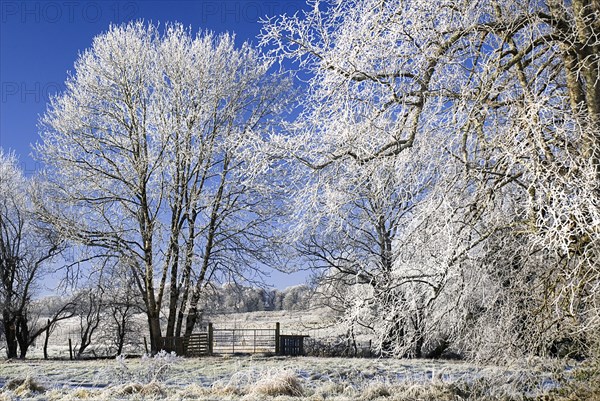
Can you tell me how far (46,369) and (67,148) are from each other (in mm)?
7027

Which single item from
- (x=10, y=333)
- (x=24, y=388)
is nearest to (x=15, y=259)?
(x=10, y=333)

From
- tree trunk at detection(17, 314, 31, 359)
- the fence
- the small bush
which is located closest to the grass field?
the small bush

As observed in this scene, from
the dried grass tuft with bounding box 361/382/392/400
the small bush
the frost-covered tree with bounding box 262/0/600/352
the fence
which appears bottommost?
the dried grass tuft with bounding box 361/382/392/400

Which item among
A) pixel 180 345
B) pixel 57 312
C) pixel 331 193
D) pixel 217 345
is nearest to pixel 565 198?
pixel 331 193

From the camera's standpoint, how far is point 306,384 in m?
9.12

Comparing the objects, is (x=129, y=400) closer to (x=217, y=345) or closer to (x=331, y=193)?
(x=331, y=193)

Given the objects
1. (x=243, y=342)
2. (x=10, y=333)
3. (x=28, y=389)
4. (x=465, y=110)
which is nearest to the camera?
(x=465, y=110)

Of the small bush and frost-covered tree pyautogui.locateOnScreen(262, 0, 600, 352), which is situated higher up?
frost-covered tree pyautogui.locateOnScreen(262, 0, 600, 352)

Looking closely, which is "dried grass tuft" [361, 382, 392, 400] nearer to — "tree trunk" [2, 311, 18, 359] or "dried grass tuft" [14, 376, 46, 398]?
"dried grass tuft" [14, 376, 46, 398]

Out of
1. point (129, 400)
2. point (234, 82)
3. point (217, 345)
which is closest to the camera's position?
point (129, 400)

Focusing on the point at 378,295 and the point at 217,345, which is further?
the point at 217,345

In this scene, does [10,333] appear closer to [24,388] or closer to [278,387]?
[24,388]

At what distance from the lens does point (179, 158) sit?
17.4 meters

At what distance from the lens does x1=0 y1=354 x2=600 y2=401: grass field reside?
6.69 meters
